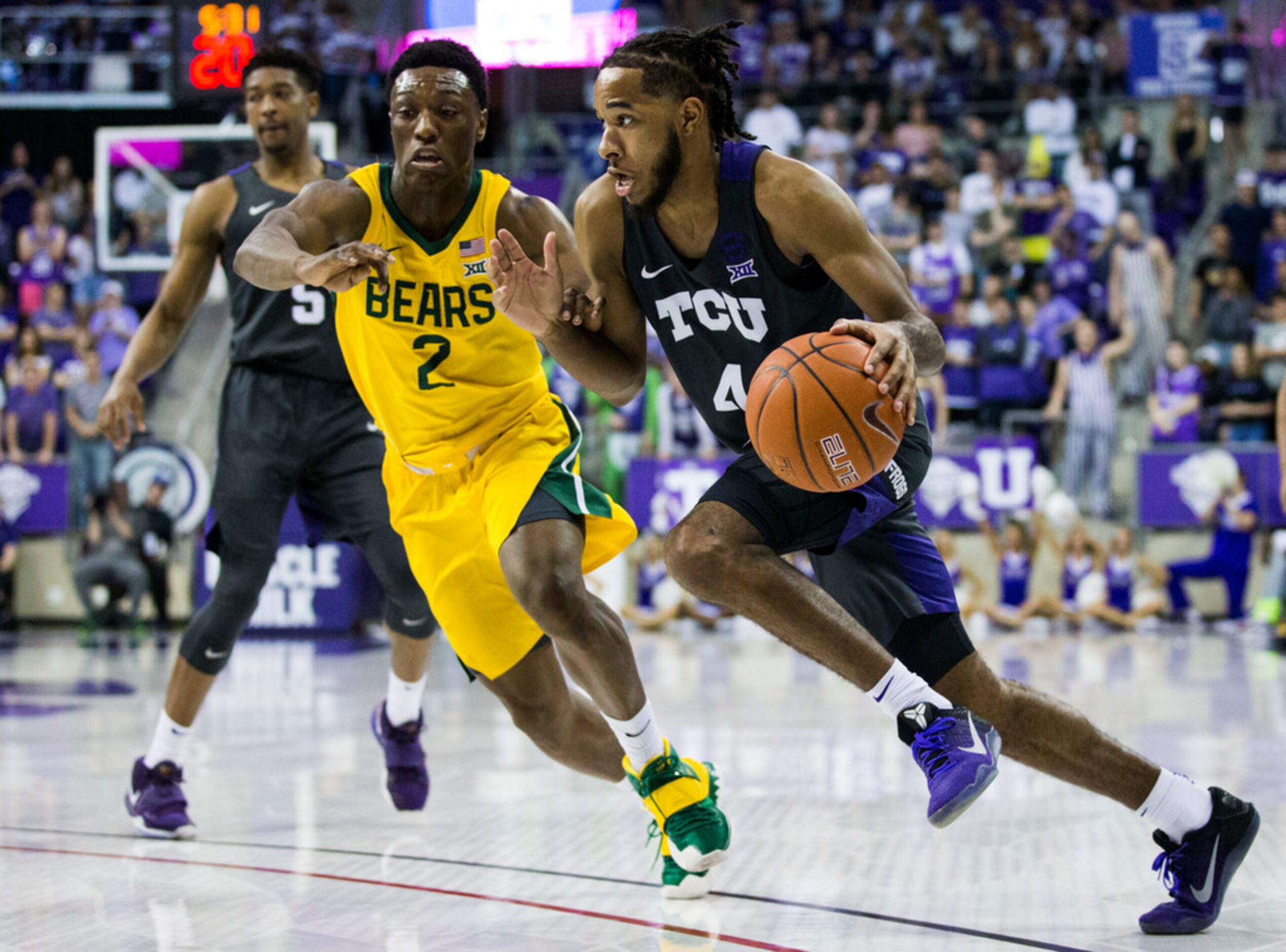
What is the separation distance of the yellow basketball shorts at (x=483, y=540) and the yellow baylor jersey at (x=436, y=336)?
74mm

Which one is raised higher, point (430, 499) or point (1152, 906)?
point (430, 499)

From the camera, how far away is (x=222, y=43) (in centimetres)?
1184

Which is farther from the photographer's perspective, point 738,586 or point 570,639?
point 570,639

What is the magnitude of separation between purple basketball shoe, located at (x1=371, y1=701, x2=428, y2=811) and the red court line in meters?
0.69

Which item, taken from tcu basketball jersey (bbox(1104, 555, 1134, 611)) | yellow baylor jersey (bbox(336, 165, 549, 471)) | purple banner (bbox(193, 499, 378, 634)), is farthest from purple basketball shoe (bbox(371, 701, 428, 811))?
tcu basketball jersey (bbox(1104, 555, 1134, 611))

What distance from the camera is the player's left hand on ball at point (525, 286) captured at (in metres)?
3.44

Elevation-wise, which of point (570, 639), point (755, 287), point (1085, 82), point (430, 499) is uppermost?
point (1085, 82)

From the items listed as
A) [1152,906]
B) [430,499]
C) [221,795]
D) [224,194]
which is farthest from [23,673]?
[1152,906]

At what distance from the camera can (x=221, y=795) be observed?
5062 mm

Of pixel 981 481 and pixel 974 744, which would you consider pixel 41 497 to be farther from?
pixel 974 744

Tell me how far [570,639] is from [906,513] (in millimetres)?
880

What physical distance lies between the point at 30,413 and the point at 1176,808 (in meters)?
11.6

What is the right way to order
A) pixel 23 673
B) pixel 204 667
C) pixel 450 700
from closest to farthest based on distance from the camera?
pixel 204 667
pixel 450 700
pixel 23 673

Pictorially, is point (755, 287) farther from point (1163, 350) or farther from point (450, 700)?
point (1163, 350)
